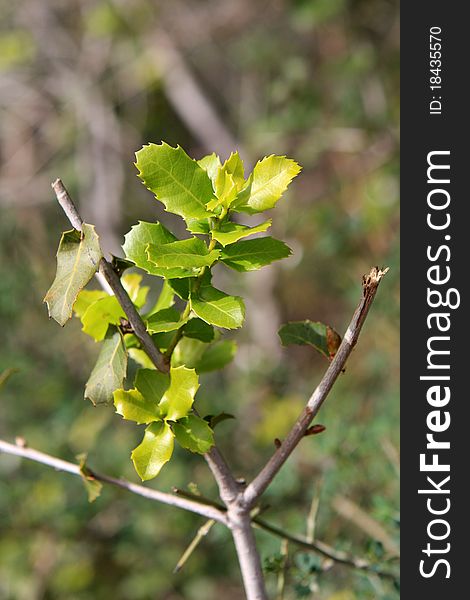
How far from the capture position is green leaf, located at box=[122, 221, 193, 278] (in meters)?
0.44

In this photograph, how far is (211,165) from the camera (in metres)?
0.48

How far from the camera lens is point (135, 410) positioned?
45 centimetres

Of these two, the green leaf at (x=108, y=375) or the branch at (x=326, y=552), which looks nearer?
the green leaf at (x=108, y=375)

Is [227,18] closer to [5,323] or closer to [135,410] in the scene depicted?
[5,323]

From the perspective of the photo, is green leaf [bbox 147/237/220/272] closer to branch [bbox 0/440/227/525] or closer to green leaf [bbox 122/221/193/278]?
green leaf [bbox 122/221/193/278]

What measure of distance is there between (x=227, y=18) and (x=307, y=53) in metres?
0.31

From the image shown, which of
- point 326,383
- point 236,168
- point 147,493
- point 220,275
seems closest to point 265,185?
point 236,168

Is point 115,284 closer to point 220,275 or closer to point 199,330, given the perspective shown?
point 199,330

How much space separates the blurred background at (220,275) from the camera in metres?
1.18

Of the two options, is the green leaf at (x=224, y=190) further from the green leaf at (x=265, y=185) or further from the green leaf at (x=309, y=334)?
the green leaf at (x=309, y=334)

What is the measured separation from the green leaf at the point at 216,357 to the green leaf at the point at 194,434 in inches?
3.5

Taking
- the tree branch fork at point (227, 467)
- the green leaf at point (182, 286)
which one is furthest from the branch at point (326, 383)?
the green leaf at point (182, 286)

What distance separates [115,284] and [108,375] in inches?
2.5

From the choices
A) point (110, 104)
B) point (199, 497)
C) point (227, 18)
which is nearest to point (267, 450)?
point (199, 497)
